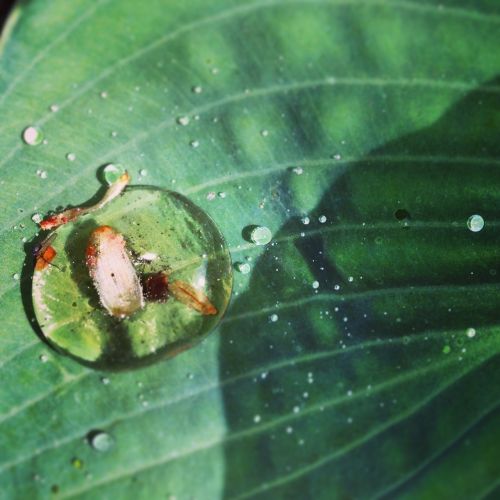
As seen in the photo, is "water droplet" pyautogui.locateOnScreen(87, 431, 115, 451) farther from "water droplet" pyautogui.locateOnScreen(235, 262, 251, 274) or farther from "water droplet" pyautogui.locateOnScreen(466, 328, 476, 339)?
"water droplet" pyautogui.locateOnScreen(466, 328, 476, 339)

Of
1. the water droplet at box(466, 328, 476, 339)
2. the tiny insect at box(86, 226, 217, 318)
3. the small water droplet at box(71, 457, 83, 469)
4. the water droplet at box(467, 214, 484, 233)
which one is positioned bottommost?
the water droplet at box(466, 328, 476, 339)

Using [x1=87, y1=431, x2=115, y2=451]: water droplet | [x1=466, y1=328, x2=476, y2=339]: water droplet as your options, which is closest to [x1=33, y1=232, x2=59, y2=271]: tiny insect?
[x1=87, y1=431, x2=115, y2=451]: water droplet

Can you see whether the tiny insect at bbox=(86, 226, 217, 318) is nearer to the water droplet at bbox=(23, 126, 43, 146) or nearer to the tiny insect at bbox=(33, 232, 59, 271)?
the tiny insect at bbox=(33, 232, 59, 271)

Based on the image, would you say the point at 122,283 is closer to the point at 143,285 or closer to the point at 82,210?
the point at 143,285

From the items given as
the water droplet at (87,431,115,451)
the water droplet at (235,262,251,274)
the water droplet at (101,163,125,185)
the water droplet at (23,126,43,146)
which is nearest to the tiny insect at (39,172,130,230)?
the water droplet at (101,163,125,185)

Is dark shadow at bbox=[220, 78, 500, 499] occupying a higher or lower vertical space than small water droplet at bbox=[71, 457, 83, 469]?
lower

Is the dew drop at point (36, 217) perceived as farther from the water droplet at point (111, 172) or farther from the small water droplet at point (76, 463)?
the small water droplet at point (76, 463)

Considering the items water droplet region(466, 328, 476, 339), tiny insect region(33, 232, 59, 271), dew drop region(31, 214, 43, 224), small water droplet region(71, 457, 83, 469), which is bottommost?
water droplet region(466, 328, 476, 339)
